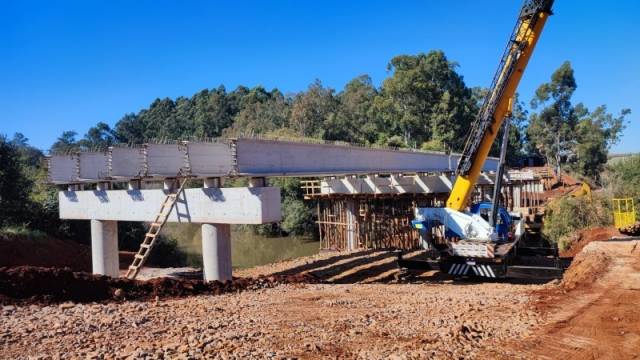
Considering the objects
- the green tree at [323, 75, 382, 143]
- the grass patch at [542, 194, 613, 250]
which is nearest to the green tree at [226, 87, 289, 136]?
the green tree at [323, 75, 382, 143]

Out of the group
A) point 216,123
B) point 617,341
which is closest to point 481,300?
A: point 617,341

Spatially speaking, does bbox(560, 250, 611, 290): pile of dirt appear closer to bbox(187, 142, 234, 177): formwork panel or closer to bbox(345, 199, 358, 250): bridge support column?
bbox(187, 142, 234, 177): formwork panel

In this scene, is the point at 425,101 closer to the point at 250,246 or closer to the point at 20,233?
the point at 250,246

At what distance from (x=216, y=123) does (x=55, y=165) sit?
70.3 meters

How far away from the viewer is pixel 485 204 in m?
17.4

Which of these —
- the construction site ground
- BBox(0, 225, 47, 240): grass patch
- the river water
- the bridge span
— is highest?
the bridge span

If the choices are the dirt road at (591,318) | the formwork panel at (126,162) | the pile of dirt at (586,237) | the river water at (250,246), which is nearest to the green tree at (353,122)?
the river water at (250,246)

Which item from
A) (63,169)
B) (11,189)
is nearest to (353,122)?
(11,189)

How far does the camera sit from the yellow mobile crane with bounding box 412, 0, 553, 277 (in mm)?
15172

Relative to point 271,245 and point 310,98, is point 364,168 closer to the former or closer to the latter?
point 271,245

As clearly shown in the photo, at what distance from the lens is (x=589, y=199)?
2586cm

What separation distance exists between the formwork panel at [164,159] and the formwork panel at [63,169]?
5536 millimetres

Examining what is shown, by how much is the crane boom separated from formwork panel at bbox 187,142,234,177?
324 inches

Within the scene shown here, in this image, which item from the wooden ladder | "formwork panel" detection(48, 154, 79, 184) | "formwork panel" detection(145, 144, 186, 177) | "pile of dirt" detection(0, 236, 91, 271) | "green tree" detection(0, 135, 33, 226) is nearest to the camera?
the wooden ladder
